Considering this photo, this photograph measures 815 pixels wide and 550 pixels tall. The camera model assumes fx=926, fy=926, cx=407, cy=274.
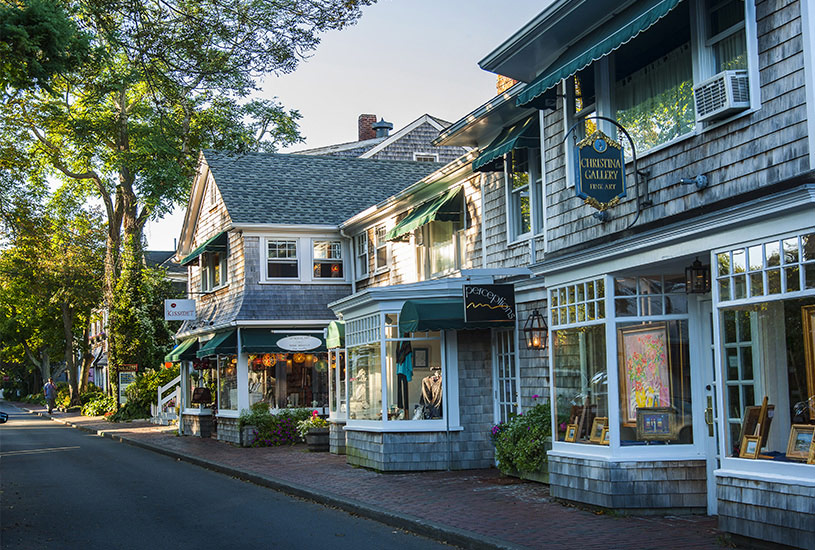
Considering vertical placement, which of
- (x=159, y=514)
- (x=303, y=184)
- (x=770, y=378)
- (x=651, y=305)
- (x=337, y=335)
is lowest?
(x=159, y=514)

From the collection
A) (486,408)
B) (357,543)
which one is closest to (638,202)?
(357,543)

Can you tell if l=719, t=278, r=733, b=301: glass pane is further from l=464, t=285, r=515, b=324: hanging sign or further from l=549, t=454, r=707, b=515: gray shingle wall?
l=464, t=285, r=515, b=324: hanging sign

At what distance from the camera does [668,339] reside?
1114 cm

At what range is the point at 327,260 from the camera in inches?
1075

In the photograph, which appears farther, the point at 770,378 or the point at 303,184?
the point at 303,184

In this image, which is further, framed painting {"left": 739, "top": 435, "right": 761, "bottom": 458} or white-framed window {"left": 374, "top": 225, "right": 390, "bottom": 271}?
white-framed window {"left": 374, "top": 225, "right": 390, "bottom": 271}

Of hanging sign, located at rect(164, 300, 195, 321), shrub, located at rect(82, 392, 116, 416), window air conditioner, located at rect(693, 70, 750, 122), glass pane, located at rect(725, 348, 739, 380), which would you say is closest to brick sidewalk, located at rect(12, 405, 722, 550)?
glass pane, located at rect(725, 348, 739, 380)

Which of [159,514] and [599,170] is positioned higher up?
[599,170]

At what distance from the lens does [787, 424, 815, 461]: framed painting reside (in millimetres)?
8219

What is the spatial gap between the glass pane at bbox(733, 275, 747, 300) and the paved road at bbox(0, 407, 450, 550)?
13.1 feet

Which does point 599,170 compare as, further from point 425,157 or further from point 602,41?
point 425,157

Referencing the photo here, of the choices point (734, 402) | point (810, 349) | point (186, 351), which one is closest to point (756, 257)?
point (810, 349)

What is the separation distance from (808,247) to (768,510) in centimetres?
238

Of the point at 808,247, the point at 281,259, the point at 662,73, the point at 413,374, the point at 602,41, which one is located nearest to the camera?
the point at 808,247
